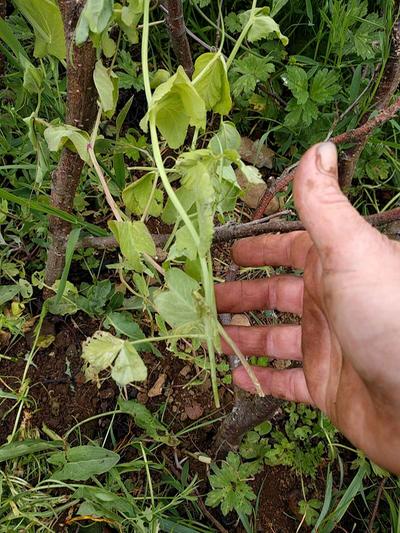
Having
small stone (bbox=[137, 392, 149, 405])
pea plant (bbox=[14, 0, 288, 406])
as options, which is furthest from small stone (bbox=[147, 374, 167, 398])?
pea plant (bbox=[14, 0, 288, 406])

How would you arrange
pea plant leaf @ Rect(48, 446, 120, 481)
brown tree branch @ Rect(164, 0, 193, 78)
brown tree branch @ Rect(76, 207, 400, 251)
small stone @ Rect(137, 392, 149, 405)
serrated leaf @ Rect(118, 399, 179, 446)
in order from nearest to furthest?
brown tree branch @ Rect(76, 207, 400, 251) < brown tree branch @ Rect(164, 0, 193, 78) < pea plant leaf @ Rect(48, 446, 120, 481) < serrated leaf @ Rect(118, 399, 179, 446) < small stone @ Rect(137, 392, 149, 405)

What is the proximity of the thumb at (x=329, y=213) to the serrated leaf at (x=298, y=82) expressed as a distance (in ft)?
2.75

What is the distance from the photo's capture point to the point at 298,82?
1676 mm

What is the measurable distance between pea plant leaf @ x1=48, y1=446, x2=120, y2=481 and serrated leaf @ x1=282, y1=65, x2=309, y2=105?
106 cm

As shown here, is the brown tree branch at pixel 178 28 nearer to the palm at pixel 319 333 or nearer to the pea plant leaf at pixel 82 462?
the palm at pixel 319 333

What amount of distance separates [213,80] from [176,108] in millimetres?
82

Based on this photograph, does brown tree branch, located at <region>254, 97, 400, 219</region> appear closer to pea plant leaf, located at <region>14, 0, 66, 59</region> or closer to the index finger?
the index finger

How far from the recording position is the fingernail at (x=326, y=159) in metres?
0.87

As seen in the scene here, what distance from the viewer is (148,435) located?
5.10 ft

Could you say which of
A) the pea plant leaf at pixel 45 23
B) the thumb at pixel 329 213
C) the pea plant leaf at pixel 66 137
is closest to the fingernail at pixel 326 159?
the thumb at pixel 329 213

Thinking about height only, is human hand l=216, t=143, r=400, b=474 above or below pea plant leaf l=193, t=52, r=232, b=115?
below

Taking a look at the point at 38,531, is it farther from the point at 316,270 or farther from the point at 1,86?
the point at 1,86

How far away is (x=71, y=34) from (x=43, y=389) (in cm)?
101

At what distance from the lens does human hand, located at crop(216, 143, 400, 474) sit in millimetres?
873
